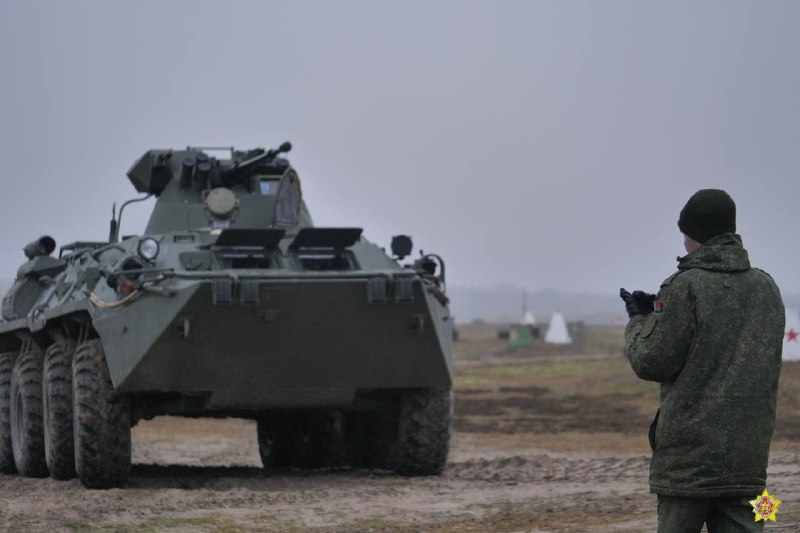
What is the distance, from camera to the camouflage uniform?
16.4ft

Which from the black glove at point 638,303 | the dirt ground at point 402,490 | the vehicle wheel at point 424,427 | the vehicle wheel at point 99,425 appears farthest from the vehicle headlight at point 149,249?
the black glove at point 638,303

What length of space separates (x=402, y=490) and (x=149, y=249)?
2.56 meters

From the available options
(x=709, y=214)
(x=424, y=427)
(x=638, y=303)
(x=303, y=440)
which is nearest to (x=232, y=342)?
(x=424, y=427)

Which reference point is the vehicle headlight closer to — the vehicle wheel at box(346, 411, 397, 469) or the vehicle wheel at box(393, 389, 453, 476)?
the vehicle wheel at box(393, 389, 453, 476)

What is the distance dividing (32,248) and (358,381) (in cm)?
446

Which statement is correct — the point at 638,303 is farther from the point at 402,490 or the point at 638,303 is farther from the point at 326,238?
the point at 326,238

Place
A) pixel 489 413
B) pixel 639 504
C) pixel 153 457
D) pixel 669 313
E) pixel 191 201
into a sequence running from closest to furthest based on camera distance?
pixel 669 313 < pixel 639 504 < pixel 191 201 < pixel 153 457 < pixel 489 413

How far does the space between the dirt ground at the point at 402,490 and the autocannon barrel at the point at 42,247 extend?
2.25 m

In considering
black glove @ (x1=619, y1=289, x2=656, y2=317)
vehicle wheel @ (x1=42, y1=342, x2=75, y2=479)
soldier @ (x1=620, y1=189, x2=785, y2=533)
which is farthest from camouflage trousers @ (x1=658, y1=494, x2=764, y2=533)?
vehicle wheel @ (x1=42, y1=342, x2=75, y2=479)

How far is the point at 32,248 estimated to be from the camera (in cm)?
1437

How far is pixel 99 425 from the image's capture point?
11.1 meters

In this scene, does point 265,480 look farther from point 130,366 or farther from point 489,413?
point 489,413

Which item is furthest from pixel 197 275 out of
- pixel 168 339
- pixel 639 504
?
pixel 639 504

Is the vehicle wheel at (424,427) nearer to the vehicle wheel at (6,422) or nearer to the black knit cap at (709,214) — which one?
the vehicle wheel at (6,422)
